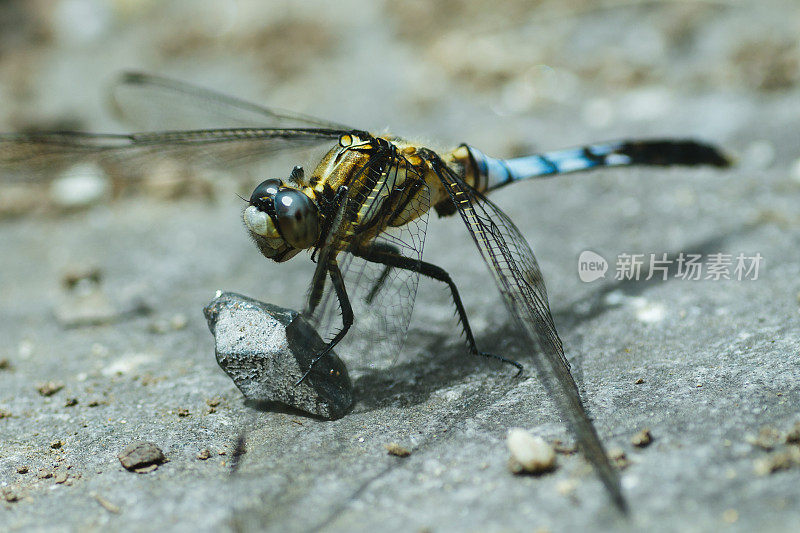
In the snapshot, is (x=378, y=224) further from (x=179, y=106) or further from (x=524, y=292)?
(x=179, y=106)

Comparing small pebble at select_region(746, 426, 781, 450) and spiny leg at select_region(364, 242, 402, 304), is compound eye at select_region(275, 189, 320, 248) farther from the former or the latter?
small pebble at select_region(746, 426, 781, 450)

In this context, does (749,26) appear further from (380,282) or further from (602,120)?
(380,282)

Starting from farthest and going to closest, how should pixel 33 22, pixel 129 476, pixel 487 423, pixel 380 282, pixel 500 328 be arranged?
1. pixel 33 22
2. pixel 500 328
3. pixel 380 282
4. pixel 487 423
5. pixel 129 476

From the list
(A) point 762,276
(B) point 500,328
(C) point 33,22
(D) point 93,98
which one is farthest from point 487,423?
(C) point 33,22

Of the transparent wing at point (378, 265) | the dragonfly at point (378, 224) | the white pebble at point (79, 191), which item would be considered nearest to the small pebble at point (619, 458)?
the dragonfly at point (378, 224)

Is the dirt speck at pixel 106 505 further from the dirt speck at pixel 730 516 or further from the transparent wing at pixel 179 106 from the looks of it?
the transparent wing at pixel 179 106

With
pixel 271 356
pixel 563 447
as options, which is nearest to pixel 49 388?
pixel 271 356
